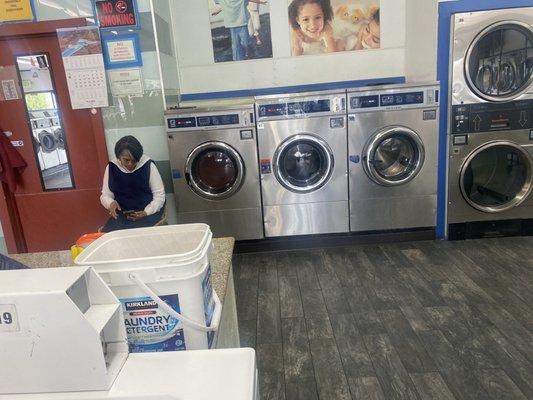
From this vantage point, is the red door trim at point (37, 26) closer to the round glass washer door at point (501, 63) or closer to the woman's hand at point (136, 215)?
the woman's hand at point (136, 215)

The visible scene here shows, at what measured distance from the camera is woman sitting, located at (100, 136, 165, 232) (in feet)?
9.43

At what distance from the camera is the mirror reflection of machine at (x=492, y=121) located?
3.26 metres

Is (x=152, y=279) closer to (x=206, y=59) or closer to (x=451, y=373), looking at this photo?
(x=451, y=373)

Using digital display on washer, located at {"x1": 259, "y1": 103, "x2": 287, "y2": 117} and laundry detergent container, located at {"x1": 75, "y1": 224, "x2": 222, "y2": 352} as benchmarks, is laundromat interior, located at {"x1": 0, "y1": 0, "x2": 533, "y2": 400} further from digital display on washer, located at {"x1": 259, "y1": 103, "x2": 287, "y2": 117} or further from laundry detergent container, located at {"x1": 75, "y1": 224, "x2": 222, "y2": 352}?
laundry detergent container, located at {"x1": 75, "y1": 224, "x2": 222, "y2": 352}

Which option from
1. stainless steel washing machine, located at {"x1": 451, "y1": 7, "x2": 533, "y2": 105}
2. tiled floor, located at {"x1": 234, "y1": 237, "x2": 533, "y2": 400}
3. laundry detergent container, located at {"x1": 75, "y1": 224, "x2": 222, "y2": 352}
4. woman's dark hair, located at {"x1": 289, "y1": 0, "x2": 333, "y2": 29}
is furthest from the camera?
woman's dark hair, located at {"x1": 289, "y1": 0, "x2": 333, "y2": 29}

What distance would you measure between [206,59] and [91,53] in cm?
113

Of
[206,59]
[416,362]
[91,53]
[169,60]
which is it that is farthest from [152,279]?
[206,59]

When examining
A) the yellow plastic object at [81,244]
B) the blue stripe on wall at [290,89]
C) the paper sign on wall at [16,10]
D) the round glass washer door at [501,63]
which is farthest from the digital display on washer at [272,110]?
the yellow plastic object at [81,244]

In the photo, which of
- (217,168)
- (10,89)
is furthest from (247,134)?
(10,89)

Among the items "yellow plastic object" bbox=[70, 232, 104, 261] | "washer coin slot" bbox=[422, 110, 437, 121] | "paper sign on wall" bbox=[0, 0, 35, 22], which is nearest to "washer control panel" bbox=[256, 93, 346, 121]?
"washer coin slot" bbox=[422, 110, 437, 121]

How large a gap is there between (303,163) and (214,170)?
2.53ft

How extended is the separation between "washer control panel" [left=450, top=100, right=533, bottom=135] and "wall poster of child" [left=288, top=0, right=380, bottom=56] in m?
1.08

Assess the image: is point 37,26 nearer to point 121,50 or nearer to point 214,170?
point 121,50

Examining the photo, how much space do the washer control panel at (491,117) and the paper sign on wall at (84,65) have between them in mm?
2879
